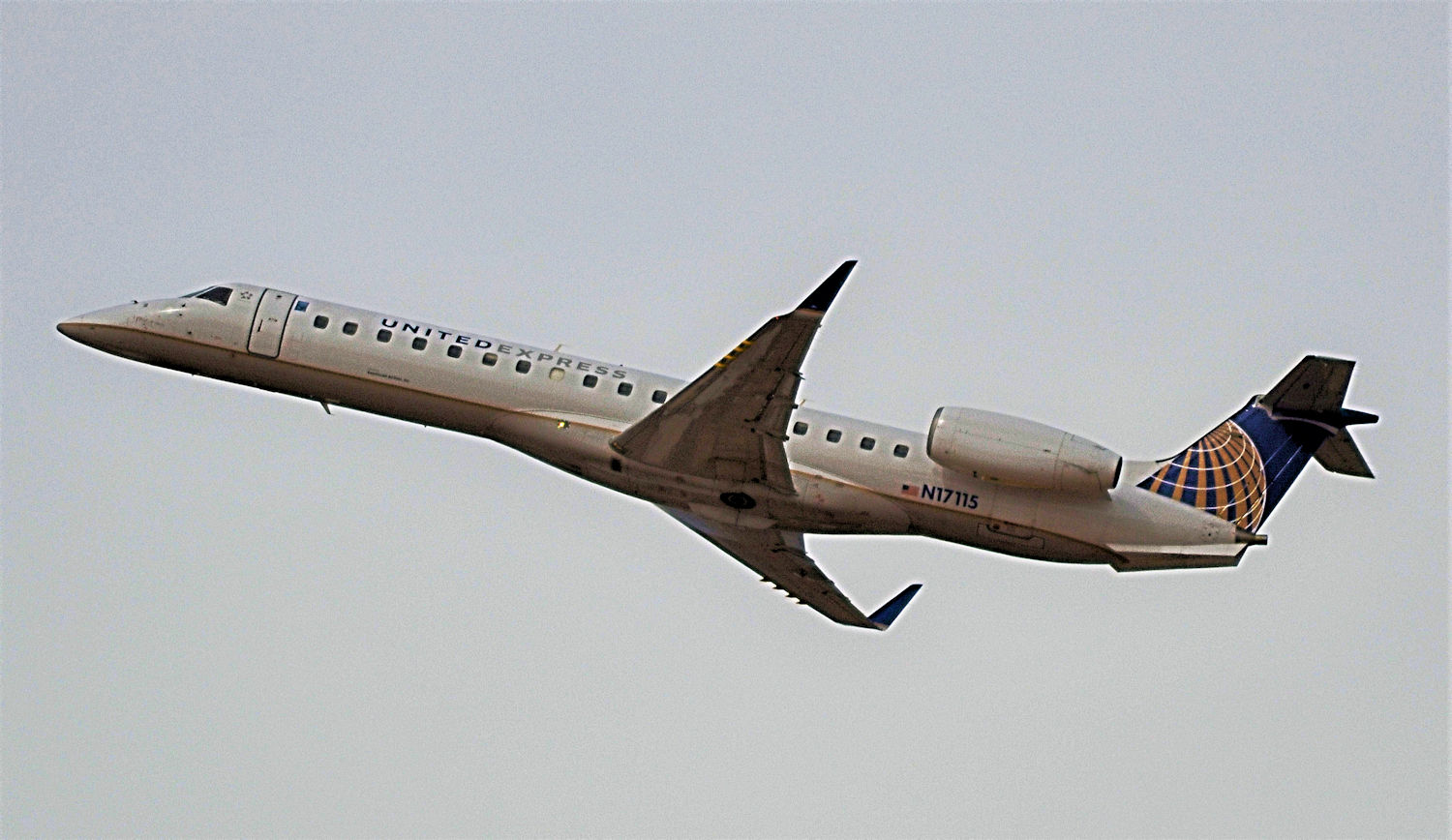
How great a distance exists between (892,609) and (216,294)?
14142 mm

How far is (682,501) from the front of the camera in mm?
27562

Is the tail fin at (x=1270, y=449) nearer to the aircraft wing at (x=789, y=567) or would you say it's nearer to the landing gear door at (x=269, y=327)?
the aircraft wing at (x=789, y=567)

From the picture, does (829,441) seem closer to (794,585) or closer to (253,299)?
(794,585)

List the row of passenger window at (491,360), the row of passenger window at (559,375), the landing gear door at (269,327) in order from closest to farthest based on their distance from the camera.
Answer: the row of passenger window at (559,375) → the row of passenger window at (491,360) → the landing gear door at (269,327)

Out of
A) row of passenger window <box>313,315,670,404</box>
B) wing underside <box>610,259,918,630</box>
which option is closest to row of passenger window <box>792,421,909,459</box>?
wing underside <box>610,259,918,630</box>

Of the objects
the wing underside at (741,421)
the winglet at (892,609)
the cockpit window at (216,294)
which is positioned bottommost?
the winglet at (892,609)

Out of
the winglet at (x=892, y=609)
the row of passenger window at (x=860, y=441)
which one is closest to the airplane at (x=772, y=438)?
the row of passenger window at (x=860, y=441)

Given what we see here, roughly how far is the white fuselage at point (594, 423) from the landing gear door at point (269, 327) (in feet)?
0.08

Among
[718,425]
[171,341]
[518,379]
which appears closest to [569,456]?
[518,379]

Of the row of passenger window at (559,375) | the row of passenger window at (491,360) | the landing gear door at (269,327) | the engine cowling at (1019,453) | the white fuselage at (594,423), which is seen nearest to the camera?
the engine cowling at (1019,453)

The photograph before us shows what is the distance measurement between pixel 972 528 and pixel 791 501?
2939mm

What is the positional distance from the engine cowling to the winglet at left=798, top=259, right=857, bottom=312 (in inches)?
161

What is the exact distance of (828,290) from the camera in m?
22.6

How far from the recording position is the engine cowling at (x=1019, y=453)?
83.3 feet
